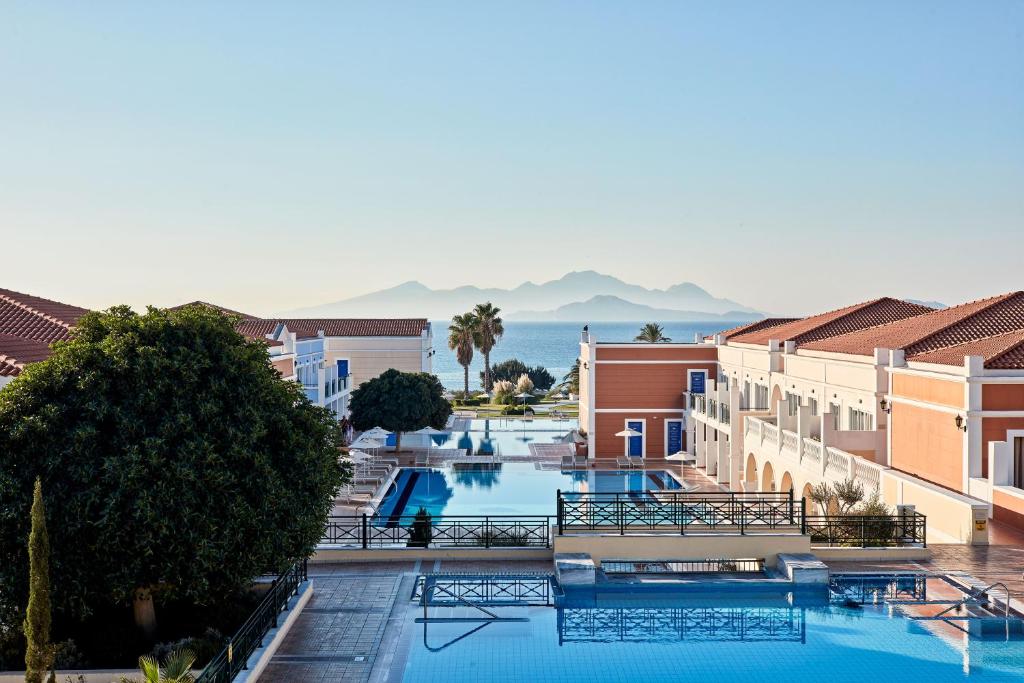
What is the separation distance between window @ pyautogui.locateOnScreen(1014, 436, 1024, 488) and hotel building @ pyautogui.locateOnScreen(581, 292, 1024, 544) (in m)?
0.03

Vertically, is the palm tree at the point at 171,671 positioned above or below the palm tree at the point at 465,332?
below

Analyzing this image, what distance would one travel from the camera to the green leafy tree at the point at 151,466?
1166cm

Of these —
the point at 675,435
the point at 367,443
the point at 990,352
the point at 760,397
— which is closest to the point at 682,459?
the point at 760,397

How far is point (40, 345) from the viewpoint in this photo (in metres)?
20.0

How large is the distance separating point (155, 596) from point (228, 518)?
2.44 m

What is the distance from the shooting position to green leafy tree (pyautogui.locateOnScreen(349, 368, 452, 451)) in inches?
1693

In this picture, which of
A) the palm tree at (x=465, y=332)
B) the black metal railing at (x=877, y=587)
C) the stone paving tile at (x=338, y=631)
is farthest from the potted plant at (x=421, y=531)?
the palm tree at (x=465, y=332)

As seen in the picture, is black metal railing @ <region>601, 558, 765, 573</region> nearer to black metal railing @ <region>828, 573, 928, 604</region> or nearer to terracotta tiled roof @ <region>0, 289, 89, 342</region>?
black metal railing @ <region>828, 573, 928, 604</region>

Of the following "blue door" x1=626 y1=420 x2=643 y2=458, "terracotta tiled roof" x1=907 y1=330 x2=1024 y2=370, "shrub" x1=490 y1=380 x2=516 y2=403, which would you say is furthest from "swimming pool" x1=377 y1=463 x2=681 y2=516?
"shrub" x1=490 y1=380 x2=516 y2=403

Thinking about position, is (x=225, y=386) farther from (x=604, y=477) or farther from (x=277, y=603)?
(x=604, y=477)

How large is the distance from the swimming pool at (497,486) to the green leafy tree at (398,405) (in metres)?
4.20

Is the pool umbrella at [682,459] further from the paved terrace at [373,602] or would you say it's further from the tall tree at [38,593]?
the tall tree at [38,593]

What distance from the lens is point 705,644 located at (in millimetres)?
13977

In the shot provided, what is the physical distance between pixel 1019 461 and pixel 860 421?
5.17m
